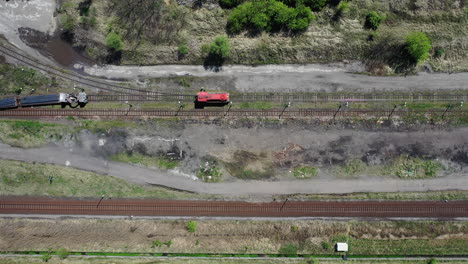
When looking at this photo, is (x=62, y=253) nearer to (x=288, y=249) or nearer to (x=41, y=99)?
(x=41, y=99)

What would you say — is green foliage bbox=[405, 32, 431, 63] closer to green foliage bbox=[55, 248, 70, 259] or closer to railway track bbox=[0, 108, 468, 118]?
railway track bbox=[0, 108, 468, 118]

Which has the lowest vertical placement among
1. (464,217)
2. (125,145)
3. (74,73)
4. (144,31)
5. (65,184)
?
(464,217)

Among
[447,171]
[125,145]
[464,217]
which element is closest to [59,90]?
[125,145]

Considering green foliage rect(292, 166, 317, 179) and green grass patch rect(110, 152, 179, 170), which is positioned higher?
green grass patch rect(110, 152, 179, 170)

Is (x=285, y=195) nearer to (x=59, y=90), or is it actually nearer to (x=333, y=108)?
(x=333, y=108)

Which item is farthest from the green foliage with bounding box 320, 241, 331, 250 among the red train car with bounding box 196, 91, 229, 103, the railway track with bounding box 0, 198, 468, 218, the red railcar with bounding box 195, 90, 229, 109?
the red train car with bounding box 196, 91, 229, 103

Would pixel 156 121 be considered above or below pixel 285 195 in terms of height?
above
